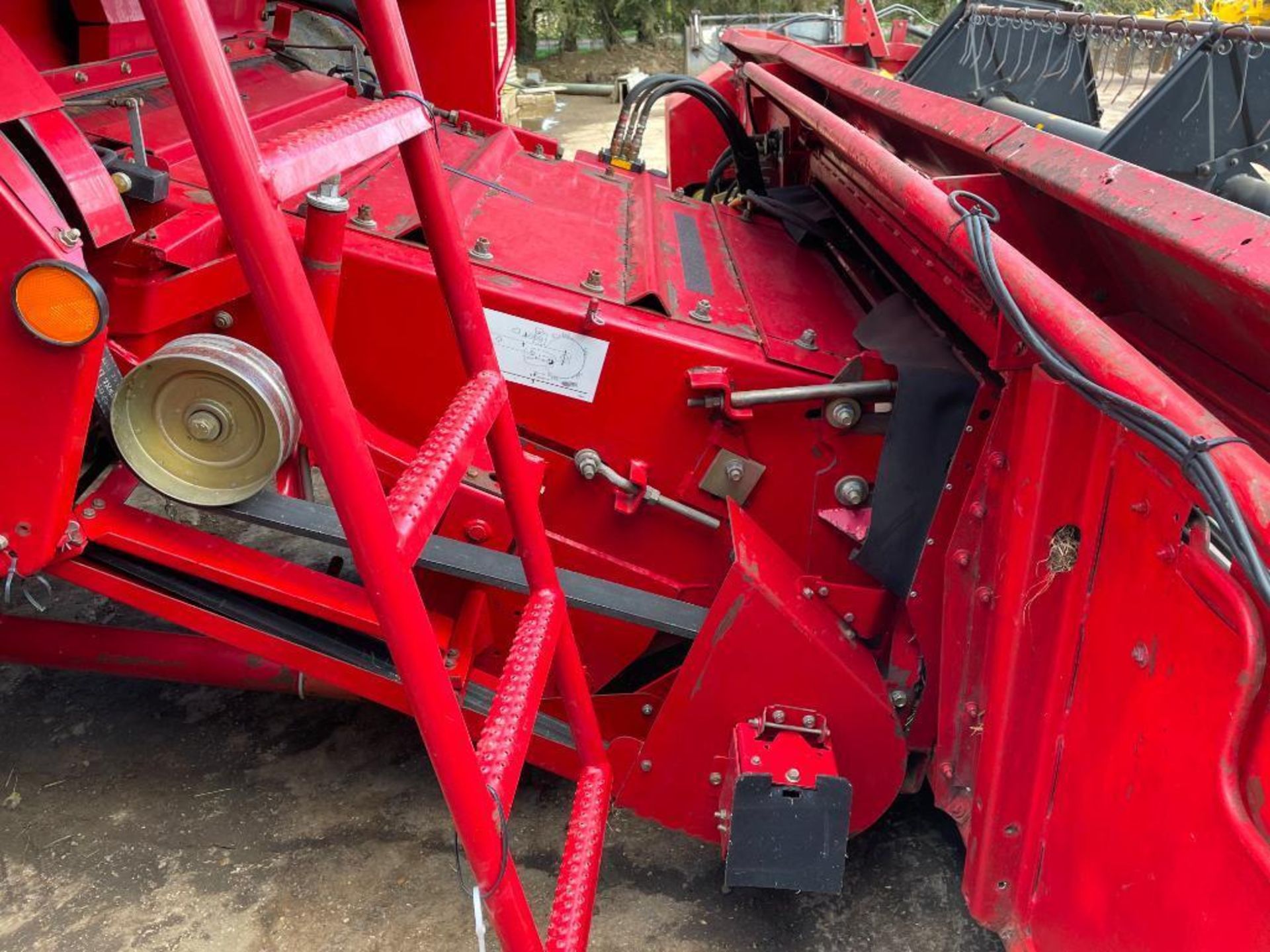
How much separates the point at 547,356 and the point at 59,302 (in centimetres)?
89

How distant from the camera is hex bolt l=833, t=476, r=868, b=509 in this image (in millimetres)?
2180

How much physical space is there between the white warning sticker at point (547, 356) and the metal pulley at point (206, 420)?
52cm

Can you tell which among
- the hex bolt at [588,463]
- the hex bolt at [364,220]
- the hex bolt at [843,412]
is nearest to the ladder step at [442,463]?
the hex bolt at [588,463]

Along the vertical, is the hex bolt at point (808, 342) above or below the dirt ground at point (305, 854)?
above

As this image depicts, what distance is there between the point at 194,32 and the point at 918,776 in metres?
1.88

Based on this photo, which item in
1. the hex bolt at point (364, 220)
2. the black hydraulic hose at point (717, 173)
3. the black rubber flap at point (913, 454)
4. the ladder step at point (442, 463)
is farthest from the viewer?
the black hydraulic hose at point (717, 173)

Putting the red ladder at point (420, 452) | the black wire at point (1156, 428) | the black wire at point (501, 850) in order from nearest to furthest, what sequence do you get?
the black wire at point (1156, 428) → the red ladder at point (420, 452) → the black wire at point (501, 850)

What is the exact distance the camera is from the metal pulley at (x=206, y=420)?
64.3 inches

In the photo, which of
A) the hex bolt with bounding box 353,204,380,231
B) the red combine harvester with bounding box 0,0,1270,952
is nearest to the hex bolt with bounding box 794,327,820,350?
the red combine harvester with bounding box 0,0,1270,952

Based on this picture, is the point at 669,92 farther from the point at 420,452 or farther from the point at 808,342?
the point at 420,452

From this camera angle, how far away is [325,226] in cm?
166

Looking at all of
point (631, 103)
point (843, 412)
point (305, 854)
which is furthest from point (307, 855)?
point (631, 103)

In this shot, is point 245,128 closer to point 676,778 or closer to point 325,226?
point 325,226

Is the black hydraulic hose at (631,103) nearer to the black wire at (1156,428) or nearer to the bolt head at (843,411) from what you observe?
the bolt head at (843,411)
